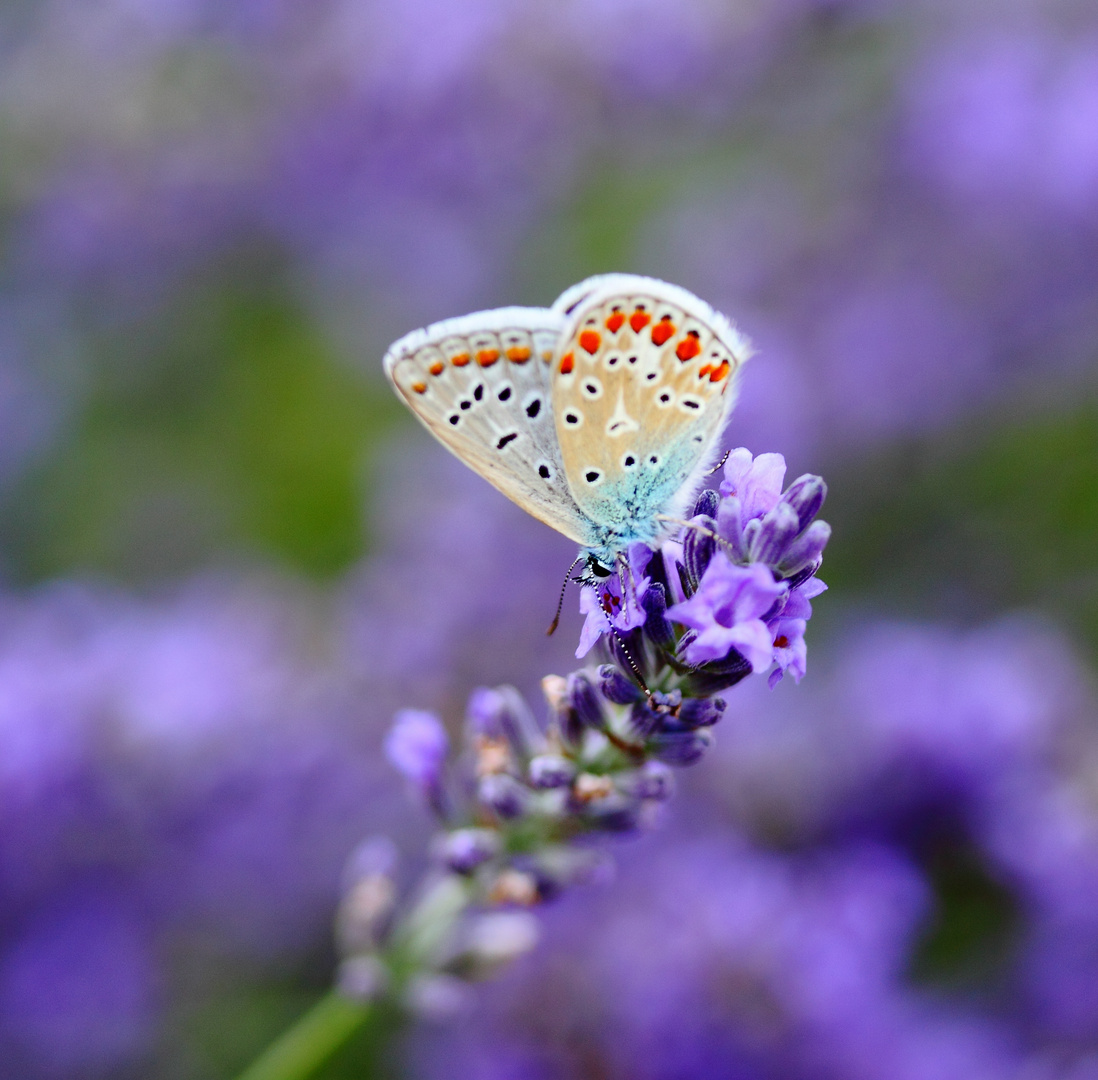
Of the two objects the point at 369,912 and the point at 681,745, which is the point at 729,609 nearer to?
the point at 681,745

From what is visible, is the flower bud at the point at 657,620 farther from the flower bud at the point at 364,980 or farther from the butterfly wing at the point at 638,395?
the flower bud at the point at 364,980

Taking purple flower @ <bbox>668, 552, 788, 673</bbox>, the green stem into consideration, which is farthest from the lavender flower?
the green stem

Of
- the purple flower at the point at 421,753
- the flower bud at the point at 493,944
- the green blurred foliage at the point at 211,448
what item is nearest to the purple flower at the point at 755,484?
the purple flower at the point at 421,753

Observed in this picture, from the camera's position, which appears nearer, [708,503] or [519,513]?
[708,503]

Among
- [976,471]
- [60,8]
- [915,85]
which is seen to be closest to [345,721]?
[976,471]

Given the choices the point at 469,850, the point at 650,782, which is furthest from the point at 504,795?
the point at 650,782

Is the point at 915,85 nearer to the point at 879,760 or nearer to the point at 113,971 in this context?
the point at 879,760

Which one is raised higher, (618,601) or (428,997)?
(618,601)
